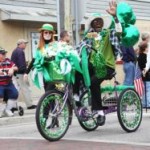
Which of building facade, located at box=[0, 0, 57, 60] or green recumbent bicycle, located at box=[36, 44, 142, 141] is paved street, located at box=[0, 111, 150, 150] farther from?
building facade, located at box=[0, 0, 57, 60]

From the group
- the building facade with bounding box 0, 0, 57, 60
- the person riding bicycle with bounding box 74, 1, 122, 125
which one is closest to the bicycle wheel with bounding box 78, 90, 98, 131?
the person riding bicycle with bounding box 74, 1, 122, 125

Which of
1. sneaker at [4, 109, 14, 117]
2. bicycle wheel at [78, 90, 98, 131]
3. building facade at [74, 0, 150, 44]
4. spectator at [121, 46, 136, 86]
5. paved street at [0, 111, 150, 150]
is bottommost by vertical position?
paved street at [0, 111, 150, 150]

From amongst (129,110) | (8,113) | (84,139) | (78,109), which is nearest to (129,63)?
(8,113)

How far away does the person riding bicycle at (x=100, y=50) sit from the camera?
8219mm

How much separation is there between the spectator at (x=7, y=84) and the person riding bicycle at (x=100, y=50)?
3.76 meters

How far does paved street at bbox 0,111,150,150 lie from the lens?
7379 millimetres

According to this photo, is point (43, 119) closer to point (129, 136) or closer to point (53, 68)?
point (53, 68)

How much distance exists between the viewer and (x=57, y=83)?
803 centimetres

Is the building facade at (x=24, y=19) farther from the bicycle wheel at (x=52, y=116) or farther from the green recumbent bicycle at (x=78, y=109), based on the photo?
the bicycle wheel at (x=52, y=116)

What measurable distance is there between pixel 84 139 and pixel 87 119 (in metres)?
0.45

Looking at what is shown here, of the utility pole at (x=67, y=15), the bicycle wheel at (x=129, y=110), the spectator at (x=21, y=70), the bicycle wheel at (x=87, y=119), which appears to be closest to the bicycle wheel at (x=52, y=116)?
the bicycle wheel at (x=87, y=119)

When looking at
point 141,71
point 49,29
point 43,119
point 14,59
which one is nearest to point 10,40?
point 14,59

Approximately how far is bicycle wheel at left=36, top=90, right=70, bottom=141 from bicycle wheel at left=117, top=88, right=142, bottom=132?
35.9 inches

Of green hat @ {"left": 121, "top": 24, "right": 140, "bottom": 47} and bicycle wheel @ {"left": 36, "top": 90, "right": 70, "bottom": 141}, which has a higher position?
green hat @ {"left": 121, "top": 24, "right": 140, "bottom": 47}
